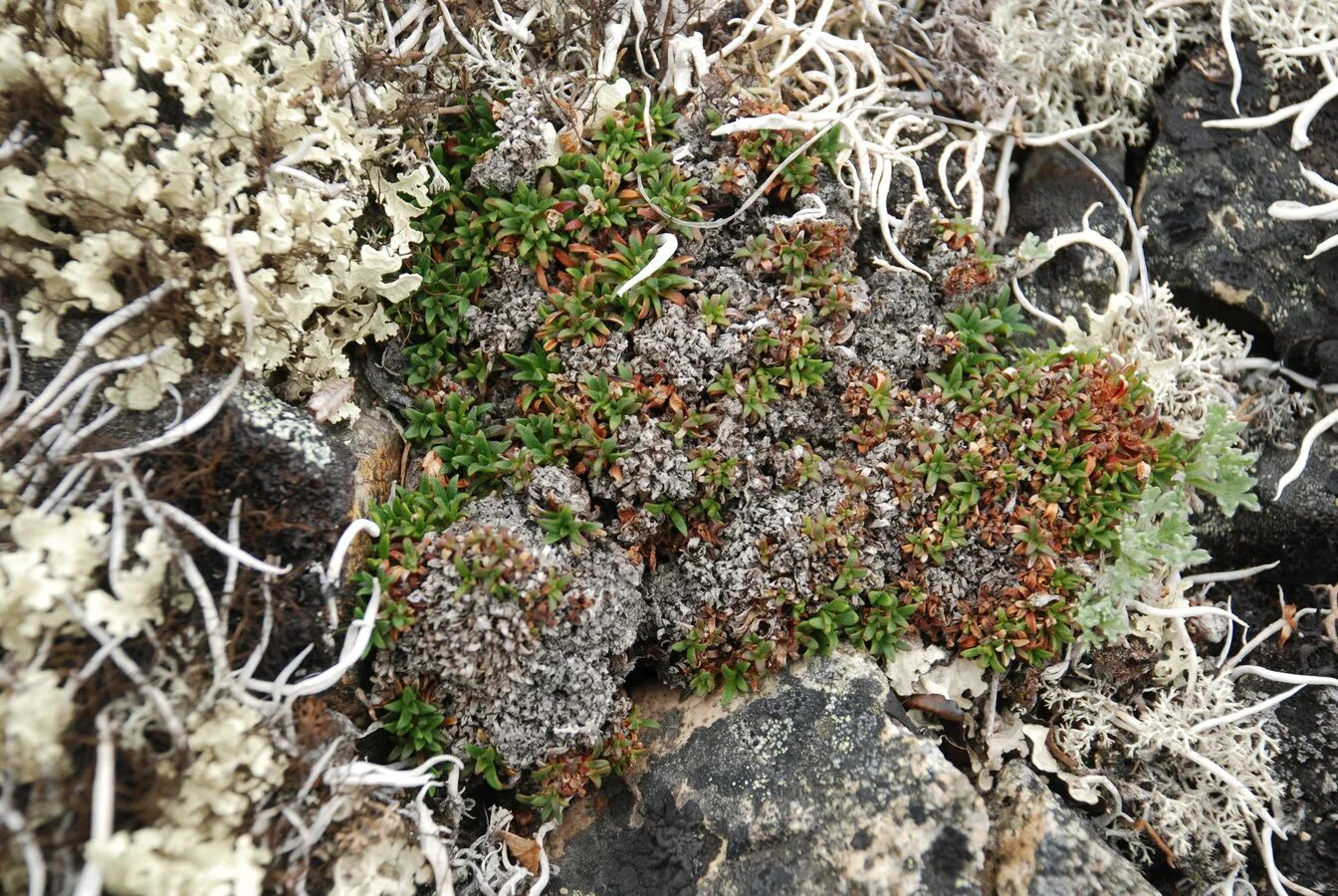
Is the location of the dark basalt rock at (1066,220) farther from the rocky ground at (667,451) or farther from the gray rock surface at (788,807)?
the gray rock surface at (788,807)

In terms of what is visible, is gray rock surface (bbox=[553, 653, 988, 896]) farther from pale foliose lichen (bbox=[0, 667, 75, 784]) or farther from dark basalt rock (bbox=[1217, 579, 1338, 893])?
pale foliose lichen (bbox=[0, 667, 75, 784])

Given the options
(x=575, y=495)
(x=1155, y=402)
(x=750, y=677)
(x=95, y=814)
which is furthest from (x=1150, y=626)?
(x=95, y=814)

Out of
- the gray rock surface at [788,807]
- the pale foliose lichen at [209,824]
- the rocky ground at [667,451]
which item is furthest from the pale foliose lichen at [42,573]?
the gray rock surface at [788,807]

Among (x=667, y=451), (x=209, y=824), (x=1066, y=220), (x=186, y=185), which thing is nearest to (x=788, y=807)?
(x=667, y=451)

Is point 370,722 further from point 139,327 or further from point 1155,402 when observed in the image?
point 1155,402

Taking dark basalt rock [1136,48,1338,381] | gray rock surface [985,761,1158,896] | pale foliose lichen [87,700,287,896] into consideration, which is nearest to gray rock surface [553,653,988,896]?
gray rock surface [985,761,1158,896]

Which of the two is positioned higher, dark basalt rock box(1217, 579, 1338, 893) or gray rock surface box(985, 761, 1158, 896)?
gray rock surface box(985, 761, 1158, 896)
